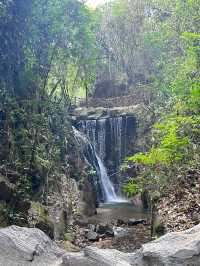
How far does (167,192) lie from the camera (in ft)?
37.7

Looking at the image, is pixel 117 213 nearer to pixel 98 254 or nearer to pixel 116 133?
pixel 116 133

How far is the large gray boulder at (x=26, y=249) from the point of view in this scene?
516 centimetres

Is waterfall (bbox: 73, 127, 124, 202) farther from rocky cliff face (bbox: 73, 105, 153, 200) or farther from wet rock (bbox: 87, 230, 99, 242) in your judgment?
wet rock (bbox: 87, 230, 99, 242)

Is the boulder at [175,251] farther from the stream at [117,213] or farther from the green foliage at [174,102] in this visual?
the stream at [117,213]

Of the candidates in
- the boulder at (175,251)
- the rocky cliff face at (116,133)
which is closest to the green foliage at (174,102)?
the rocky cliff face at (116,133)

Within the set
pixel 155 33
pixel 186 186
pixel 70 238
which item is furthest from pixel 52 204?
pixel 155 33

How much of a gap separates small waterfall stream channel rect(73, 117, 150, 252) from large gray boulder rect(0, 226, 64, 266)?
671 cm

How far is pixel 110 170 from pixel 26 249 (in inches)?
739

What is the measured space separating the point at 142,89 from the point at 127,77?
5.47m

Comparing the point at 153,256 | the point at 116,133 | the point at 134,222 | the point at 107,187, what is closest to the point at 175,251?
the point at 153,256

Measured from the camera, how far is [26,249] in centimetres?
541

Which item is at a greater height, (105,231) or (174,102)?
(174,102)

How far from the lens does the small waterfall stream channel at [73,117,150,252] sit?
14.2 metres

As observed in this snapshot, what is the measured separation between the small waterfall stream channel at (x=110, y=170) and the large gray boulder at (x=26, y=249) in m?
6.71
